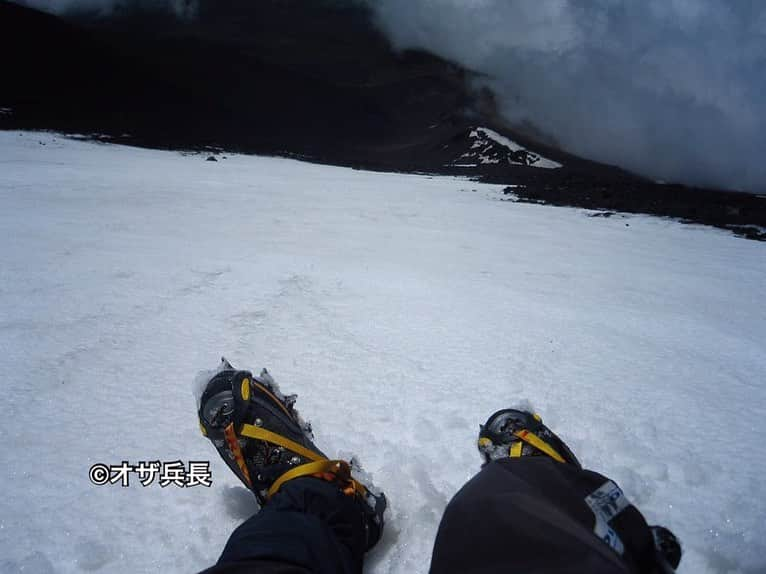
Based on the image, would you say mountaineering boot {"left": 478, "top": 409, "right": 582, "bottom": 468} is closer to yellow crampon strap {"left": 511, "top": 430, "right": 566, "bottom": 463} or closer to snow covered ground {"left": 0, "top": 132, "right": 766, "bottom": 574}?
yellow crampon strap {"left": 511, "top": 430, "right": 566, "bottom": 463}

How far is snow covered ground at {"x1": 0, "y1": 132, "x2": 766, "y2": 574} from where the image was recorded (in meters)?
1.34

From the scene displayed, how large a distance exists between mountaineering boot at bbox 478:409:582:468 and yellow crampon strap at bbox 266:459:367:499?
0.50 metres

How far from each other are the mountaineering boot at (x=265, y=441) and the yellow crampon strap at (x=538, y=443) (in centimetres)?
54

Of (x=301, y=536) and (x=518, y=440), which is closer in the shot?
(x=301, y=536)

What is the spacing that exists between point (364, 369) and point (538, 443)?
0.99 metres

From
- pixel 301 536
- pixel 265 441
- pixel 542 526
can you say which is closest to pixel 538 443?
pixel 542 526

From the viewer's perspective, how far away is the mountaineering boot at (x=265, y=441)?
1.27 metres

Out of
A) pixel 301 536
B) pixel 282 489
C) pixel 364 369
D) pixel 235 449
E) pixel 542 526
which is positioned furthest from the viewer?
pixel 364 369

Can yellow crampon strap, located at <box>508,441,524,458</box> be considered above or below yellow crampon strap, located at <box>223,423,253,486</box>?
above

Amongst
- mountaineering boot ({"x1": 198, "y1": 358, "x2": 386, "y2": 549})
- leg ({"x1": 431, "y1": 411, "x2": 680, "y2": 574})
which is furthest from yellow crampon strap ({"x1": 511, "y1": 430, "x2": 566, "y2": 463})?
mountaineering boot ({"x1": 198, "y1": 358, "x2": 386, "y2": 549})

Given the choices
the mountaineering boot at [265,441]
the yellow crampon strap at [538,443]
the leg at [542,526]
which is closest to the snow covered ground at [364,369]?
the mountaineering boot at [265,441]

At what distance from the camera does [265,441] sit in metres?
1.46

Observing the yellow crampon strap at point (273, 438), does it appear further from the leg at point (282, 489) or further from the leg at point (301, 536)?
the leg at point (301, 536)

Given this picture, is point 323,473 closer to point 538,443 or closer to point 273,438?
point 273,438
